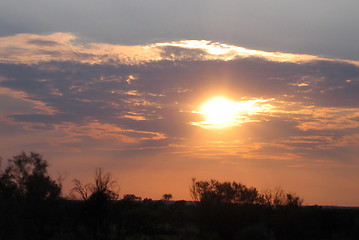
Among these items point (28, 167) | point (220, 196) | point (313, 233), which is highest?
point (28, 167)

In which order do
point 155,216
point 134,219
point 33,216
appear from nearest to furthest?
point 33,216, point 134,219, point 155,216

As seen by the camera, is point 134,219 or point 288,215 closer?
point 288,215

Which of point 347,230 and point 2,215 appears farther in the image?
point 347,230

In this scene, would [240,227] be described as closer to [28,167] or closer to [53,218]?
[53,218]

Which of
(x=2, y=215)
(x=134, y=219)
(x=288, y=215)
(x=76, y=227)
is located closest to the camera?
(x=2, y=215)

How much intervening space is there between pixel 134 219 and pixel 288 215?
69.6 feet

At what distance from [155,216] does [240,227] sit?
77.9ft

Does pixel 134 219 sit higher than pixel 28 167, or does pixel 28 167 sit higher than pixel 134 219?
pixel 28 167

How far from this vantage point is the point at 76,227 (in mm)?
42844

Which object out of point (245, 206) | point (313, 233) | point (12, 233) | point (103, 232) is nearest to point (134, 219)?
point (103, 232)

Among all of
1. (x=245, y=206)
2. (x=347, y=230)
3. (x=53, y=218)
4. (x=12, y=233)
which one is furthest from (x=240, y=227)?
(x=12, y=233)

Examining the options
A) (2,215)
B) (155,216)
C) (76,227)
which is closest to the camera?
(2,215)

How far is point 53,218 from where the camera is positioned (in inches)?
1572

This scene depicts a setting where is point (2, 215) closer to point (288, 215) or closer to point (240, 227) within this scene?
point (240, 227)
